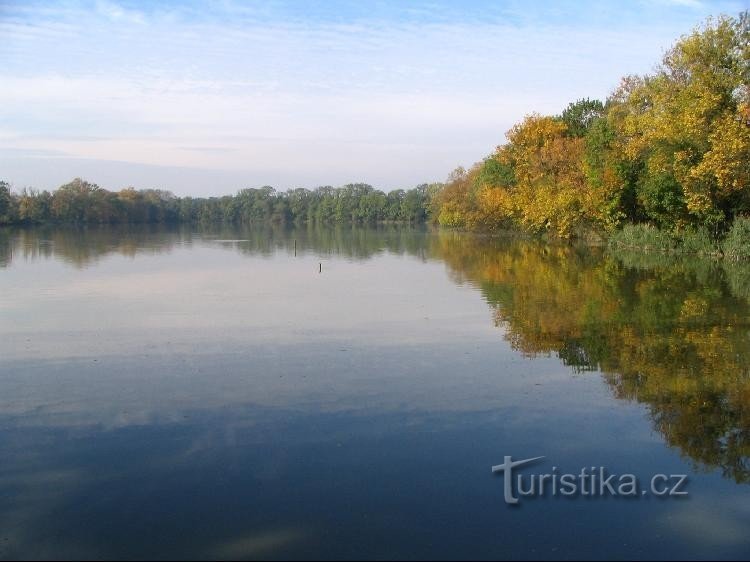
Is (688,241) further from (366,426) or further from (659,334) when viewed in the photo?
(366,426)

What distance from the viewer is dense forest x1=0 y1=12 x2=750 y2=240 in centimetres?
3034

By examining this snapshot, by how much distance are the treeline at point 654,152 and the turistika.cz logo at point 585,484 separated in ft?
83.6

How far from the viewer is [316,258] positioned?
39.6 metres

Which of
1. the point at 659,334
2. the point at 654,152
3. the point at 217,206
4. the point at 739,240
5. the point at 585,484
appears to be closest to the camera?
the point at 585,484

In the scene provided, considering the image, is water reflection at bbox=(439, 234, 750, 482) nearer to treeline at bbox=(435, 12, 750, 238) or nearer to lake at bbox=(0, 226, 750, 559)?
lake at bbox=(0, 226, 750, 559)

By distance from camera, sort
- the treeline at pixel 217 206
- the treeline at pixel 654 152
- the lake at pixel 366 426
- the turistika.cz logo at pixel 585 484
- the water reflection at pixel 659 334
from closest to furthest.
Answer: the lake at pixel 366 426 → the turistika.cz logo at pixel 585 484 → the water reflection at pixel 659 334 → the treeline at pixel 654 152 → the treeline at pixel 217 206

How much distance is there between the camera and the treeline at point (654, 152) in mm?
30234

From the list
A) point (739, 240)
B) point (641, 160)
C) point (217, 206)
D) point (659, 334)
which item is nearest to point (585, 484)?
point (659, 334)

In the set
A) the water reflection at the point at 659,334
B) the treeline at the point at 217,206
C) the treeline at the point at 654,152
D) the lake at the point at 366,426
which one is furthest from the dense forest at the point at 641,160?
the treeline at the point at 217,206

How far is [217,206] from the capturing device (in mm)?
162750

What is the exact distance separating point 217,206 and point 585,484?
531ft

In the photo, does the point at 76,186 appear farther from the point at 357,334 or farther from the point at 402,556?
the point at 402,556

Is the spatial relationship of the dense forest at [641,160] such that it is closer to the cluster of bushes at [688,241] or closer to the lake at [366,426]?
the cluster of bushes at [688,241]

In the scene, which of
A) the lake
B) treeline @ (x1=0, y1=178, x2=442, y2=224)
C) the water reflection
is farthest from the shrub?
treeline @ (x1=0, y1=178, x2=442, y2=224)
